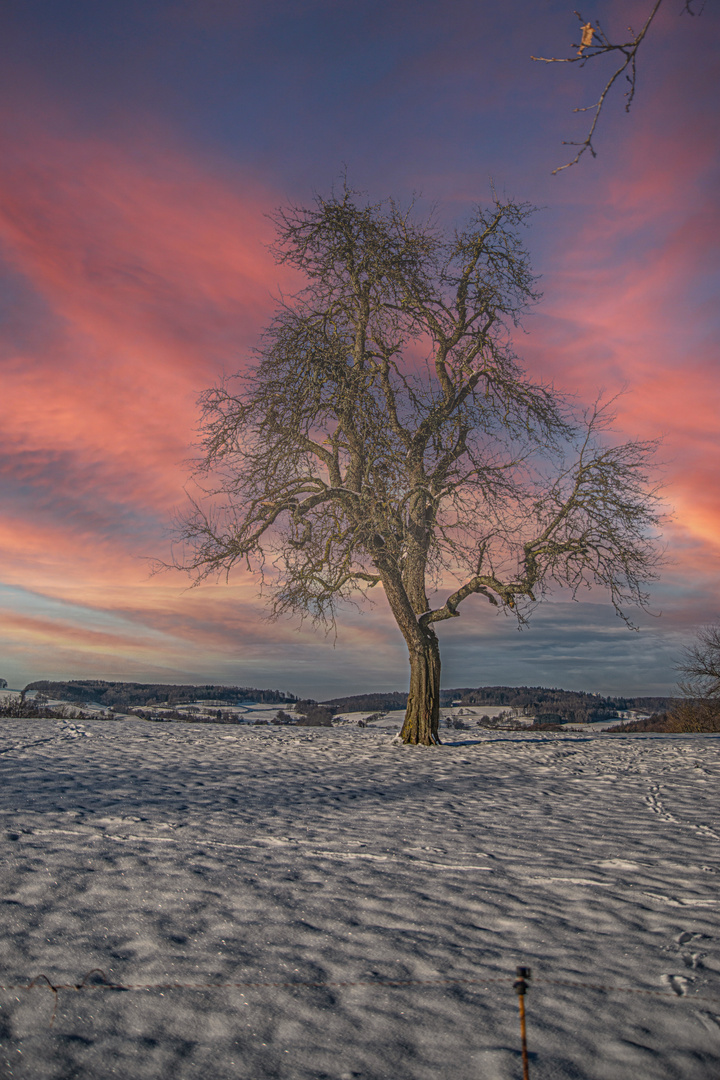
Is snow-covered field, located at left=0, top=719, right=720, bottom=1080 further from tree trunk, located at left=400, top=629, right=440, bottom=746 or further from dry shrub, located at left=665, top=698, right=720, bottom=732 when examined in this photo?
dry shrub, located at left=665, top=698, right=720, bottom=732

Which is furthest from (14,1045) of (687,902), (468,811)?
(468,811)

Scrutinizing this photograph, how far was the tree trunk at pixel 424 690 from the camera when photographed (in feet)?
44.8

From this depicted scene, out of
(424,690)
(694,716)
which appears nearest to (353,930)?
(424,690)

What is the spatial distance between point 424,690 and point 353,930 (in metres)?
10.2

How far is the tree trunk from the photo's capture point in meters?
13.6

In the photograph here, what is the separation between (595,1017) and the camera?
2.76 m

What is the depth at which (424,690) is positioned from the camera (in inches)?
538

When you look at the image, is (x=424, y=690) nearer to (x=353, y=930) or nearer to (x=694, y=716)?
(x=353, y=930)

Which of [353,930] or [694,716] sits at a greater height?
[694,716]

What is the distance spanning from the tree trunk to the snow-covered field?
5.68 m

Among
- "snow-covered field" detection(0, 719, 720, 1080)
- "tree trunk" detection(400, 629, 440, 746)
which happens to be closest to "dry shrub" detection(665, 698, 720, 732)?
"tree trunk" detection(400, 629, 440, 746)

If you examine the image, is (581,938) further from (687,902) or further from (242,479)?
(242,479)

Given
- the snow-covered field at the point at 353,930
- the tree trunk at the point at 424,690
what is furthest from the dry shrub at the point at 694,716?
the snow-covered field at the point at 353,930

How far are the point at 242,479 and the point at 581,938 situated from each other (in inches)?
452
